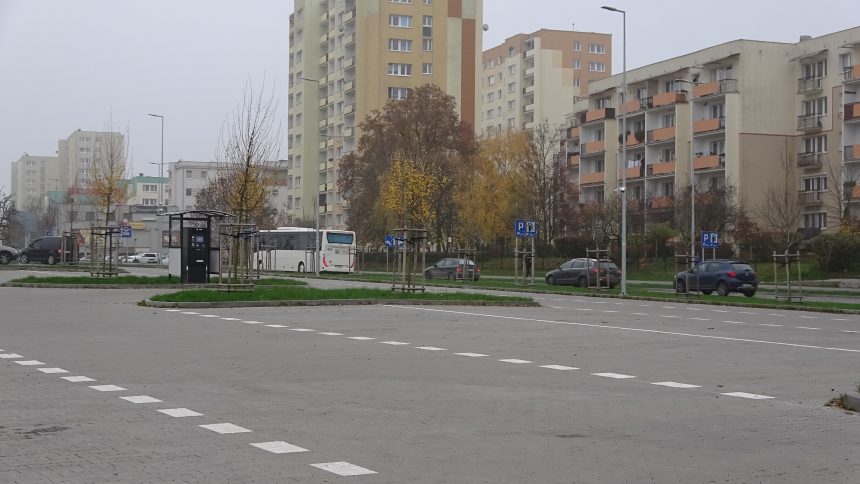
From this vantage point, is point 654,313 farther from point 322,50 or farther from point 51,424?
point 322,50

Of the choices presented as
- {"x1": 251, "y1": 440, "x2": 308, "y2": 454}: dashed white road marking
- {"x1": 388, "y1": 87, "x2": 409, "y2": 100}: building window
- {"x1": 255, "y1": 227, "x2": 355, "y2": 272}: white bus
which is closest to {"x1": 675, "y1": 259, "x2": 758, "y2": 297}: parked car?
{"x1": 255, "y1": 227, "x2": 355, "y2": 272}: white bus

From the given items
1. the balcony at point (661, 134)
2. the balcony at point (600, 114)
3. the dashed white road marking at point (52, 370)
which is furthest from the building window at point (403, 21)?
the dashed white road marking at point (52, 370)

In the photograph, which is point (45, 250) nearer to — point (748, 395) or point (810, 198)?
point (810, 198)

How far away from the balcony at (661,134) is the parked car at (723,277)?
125 feet

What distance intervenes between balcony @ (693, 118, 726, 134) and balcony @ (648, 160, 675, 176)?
3.37m

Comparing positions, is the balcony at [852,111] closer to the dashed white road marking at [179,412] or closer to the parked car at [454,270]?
the parked car at [454,270]

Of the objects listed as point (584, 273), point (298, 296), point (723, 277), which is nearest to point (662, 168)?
point (584, 273)

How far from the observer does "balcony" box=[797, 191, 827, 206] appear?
7100 cm

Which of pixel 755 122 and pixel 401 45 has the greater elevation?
pixel 401 45

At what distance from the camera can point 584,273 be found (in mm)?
49688

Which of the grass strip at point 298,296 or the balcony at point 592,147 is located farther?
the balcony at point 592,147

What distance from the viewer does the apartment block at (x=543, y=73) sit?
13250 cm

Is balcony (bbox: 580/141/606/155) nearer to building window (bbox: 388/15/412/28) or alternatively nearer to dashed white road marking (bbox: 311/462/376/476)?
building window (bbox: 388/15/412/28)

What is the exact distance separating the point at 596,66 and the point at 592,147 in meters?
47.5
